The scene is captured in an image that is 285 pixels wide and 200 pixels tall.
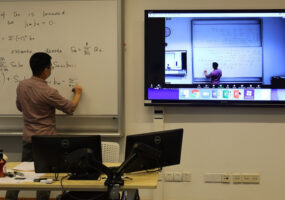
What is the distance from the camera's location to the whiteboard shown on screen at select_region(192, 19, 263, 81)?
3264mm

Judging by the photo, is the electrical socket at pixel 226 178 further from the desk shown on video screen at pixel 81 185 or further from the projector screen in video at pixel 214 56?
the desk shown on video screen at pixel 81 185

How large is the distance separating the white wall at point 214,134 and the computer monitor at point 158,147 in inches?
49.0

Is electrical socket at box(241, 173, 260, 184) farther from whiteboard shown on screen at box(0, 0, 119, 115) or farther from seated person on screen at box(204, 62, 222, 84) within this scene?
whiteboard shown on screen at box(0, 0, 119, 115)

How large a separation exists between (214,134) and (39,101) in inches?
72.1

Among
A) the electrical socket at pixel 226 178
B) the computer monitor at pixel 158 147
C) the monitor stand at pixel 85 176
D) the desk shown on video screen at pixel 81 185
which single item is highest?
the computer monitor at pixel 158 147

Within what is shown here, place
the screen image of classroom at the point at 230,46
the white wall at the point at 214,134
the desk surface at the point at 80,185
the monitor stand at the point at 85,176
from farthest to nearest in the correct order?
the white wall at the point at 214,134 < the screen image of classroom at the point at 230,46 < the monitor stand at the point at 85,176 < the desk surface at the point at 80,185

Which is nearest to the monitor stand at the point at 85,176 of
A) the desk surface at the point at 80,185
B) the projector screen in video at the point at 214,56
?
the desk surface at the point at 80,185

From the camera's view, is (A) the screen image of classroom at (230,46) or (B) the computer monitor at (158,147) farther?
(A) the screen image of classroom at (230,46)

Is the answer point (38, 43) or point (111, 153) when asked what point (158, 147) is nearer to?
point (111, 153)

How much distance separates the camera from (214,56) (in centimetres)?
329

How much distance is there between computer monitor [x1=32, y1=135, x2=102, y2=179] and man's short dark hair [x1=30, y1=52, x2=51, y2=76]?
0.96 meters

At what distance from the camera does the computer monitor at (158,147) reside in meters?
2.10

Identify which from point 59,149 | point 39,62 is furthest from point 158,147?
point 39,62

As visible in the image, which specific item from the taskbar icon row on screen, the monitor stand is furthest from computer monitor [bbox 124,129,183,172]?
the taskbar icon row on screen
